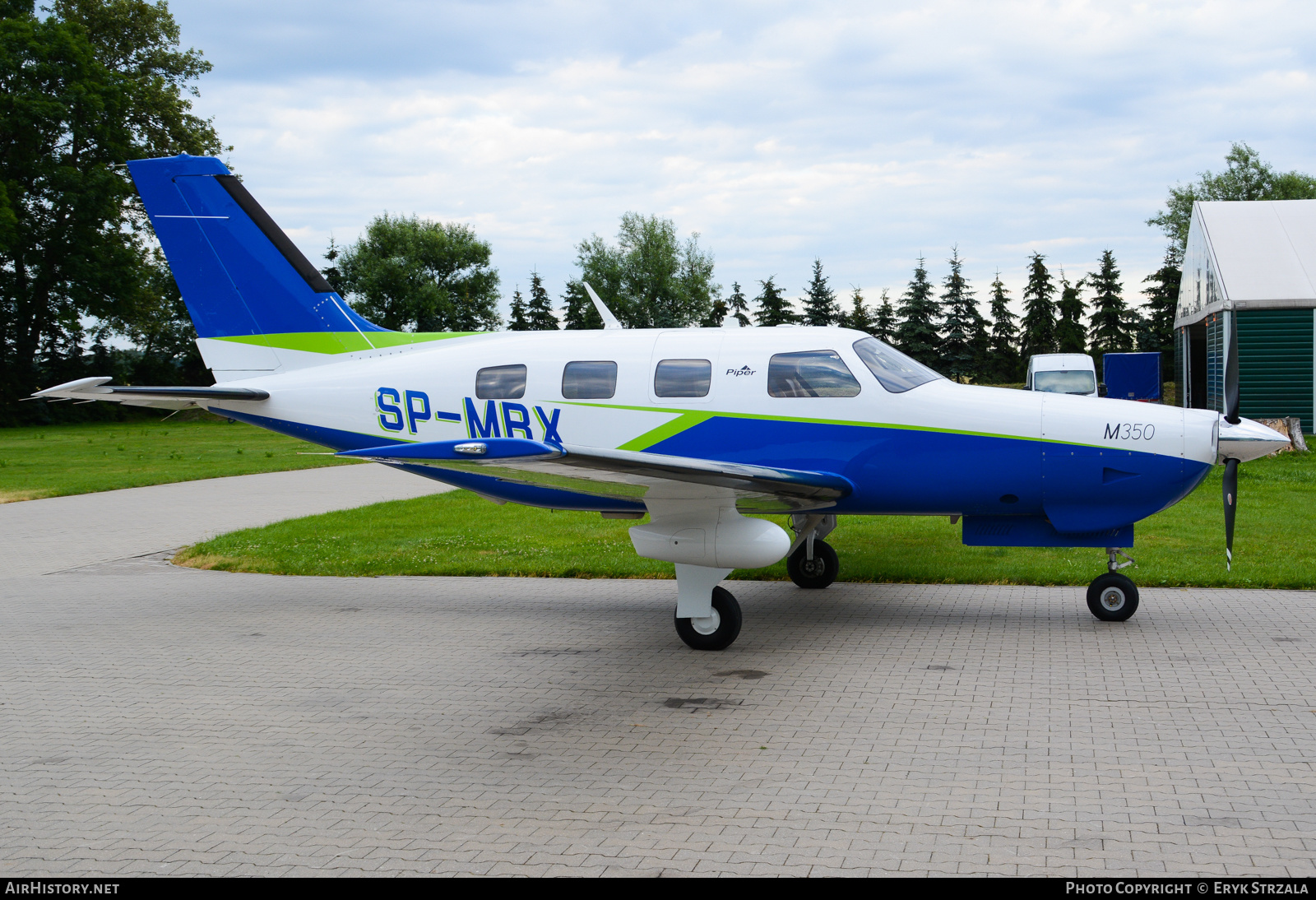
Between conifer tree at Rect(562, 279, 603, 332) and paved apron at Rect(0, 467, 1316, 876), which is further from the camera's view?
conifer tree at Rect(562, 279, 603, 332)

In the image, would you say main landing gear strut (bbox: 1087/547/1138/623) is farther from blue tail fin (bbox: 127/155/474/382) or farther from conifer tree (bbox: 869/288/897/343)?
conifer tree (bbox: 869/288/897/343)

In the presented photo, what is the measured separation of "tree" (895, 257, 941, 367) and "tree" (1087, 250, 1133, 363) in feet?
38.3

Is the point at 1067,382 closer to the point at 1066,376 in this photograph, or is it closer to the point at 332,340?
the point at 1066,376

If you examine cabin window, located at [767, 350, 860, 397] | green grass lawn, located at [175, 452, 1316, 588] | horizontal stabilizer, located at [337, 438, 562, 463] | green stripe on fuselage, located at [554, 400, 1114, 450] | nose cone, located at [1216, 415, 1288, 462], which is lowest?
green grass lawn, located at [175, 452, 1316, 588]

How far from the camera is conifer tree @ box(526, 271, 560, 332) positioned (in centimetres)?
6856

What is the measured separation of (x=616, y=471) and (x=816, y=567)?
4124 mm

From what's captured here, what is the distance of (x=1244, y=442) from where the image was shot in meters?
7.62

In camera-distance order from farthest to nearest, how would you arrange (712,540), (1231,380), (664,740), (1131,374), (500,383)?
1. (1131,374)
2. (500,383)
3. (1231,380)
4. (712,540)
5. (664,740)

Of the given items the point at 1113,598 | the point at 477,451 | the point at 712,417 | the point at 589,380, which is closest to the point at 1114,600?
the point at 1113,598

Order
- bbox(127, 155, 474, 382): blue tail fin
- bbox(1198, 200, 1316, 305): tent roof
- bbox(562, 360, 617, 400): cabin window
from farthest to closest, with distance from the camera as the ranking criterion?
bbox(1198, 200, 1316, 305): tent roof, bbox(127, 155, 474, 382): blue tail fin, bbox(562, 360, 617, 400): cabin window

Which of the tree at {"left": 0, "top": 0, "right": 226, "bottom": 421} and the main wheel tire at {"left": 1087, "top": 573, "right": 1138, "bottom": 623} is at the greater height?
the tree at {"left": 0, "top": 0, "right": 226, "bottom": 421}

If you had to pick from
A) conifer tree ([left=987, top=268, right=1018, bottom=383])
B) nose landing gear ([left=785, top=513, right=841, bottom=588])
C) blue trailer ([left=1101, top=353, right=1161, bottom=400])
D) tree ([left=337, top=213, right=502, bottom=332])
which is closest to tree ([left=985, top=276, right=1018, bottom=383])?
conifer tree ([left=987, top=268, right=1018, bottom=383])

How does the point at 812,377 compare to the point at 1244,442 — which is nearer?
the point at 1244,442

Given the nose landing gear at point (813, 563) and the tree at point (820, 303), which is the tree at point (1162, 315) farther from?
the nose landing gear at point (813, 563)
